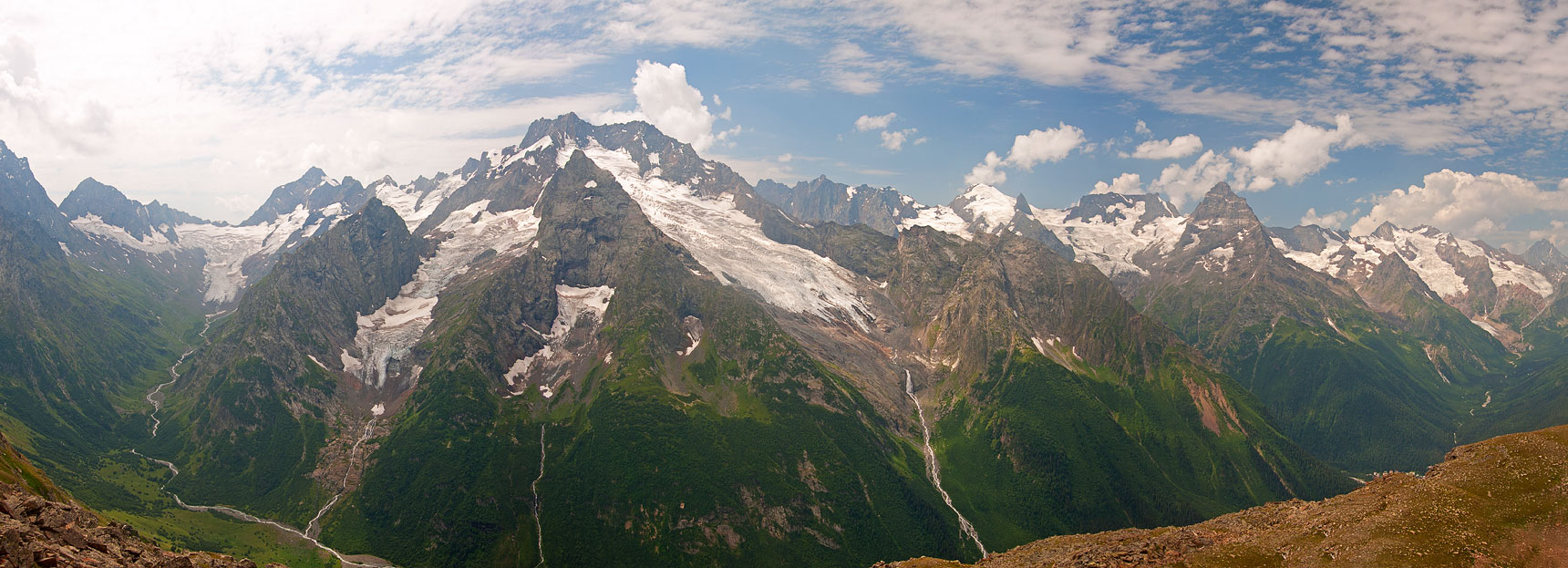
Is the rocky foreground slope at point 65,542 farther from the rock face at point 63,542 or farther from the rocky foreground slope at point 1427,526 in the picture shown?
the rocky foreground slope at point 1427,526

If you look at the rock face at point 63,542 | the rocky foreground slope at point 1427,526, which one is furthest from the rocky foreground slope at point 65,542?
the rocky foreground slope at point 1427,526

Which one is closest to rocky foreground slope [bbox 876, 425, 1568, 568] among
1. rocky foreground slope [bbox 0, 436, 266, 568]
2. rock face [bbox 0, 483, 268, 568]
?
rocky foreground slope [bbox 0, 436, 266, 568]

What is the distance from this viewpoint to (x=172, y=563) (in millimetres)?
76125

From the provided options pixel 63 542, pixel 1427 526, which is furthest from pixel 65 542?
pixel 1427 526

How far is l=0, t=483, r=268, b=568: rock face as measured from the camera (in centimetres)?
6325

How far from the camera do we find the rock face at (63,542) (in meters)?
63.2

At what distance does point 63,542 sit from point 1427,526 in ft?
479

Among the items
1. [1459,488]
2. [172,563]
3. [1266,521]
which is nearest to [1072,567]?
[1266,521]

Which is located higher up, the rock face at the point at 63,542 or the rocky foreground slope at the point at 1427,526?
the rock face at the point at 63,542

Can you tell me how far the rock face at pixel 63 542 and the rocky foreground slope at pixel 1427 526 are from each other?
10992 cm

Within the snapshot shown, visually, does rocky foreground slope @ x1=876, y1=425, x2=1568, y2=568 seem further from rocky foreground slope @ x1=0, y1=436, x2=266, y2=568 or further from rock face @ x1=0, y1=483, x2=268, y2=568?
rock face @ x1=0, y1=483, x2=268, y2=568

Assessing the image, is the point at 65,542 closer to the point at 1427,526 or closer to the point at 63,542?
the point at 63,542

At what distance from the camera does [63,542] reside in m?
71.4

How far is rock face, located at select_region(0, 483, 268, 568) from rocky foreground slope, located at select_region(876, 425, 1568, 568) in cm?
10992
